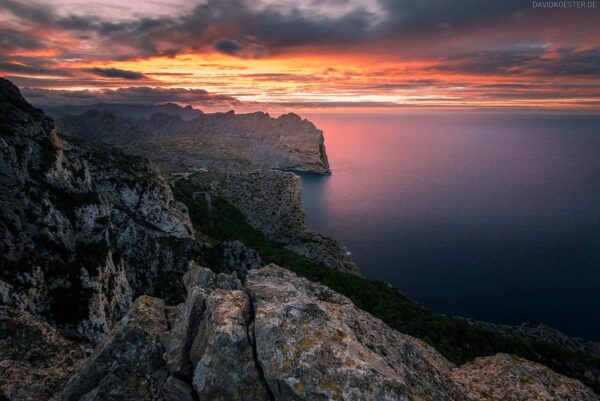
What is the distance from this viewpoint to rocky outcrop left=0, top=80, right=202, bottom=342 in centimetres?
3180

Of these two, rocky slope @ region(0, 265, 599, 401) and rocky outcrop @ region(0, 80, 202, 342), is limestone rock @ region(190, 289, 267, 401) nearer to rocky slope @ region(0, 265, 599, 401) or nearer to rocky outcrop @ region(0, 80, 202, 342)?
rocky slope @ region(0, 265, 599, 401)

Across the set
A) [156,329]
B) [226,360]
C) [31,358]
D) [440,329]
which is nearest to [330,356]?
[226,360]

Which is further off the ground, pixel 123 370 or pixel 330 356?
pixel 330 356

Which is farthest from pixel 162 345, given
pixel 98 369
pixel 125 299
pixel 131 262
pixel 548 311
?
pixel 548 311

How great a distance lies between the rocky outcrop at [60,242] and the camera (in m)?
31.8

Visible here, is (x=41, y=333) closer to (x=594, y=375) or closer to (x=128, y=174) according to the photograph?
(x=128, y=174)

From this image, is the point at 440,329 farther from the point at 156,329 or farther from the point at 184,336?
the point at 184,336

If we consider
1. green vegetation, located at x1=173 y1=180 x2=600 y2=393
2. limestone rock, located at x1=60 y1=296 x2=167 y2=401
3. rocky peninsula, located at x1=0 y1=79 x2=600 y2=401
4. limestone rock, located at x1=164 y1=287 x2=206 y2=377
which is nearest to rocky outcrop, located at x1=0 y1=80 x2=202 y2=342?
rocky peninsula, located at x1=0 y1=79 x2=600 y2=401

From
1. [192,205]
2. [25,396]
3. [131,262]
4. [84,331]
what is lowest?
[192,205]

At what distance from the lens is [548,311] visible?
122 metres

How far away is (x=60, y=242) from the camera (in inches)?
1500

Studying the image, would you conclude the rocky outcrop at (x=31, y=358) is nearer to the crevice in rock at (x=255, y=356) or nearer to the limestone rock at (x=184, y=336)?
the limestone rock at (x=184, y=336)

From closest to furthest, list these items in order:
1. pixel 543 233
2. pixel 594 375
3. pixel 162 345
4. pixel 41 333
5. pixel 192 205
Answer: pixel 162 345 → pixel 41 333 → pixel 594 375 → pixel 192 205 → pixel 543 233

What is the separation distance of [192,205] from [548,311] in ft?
486
